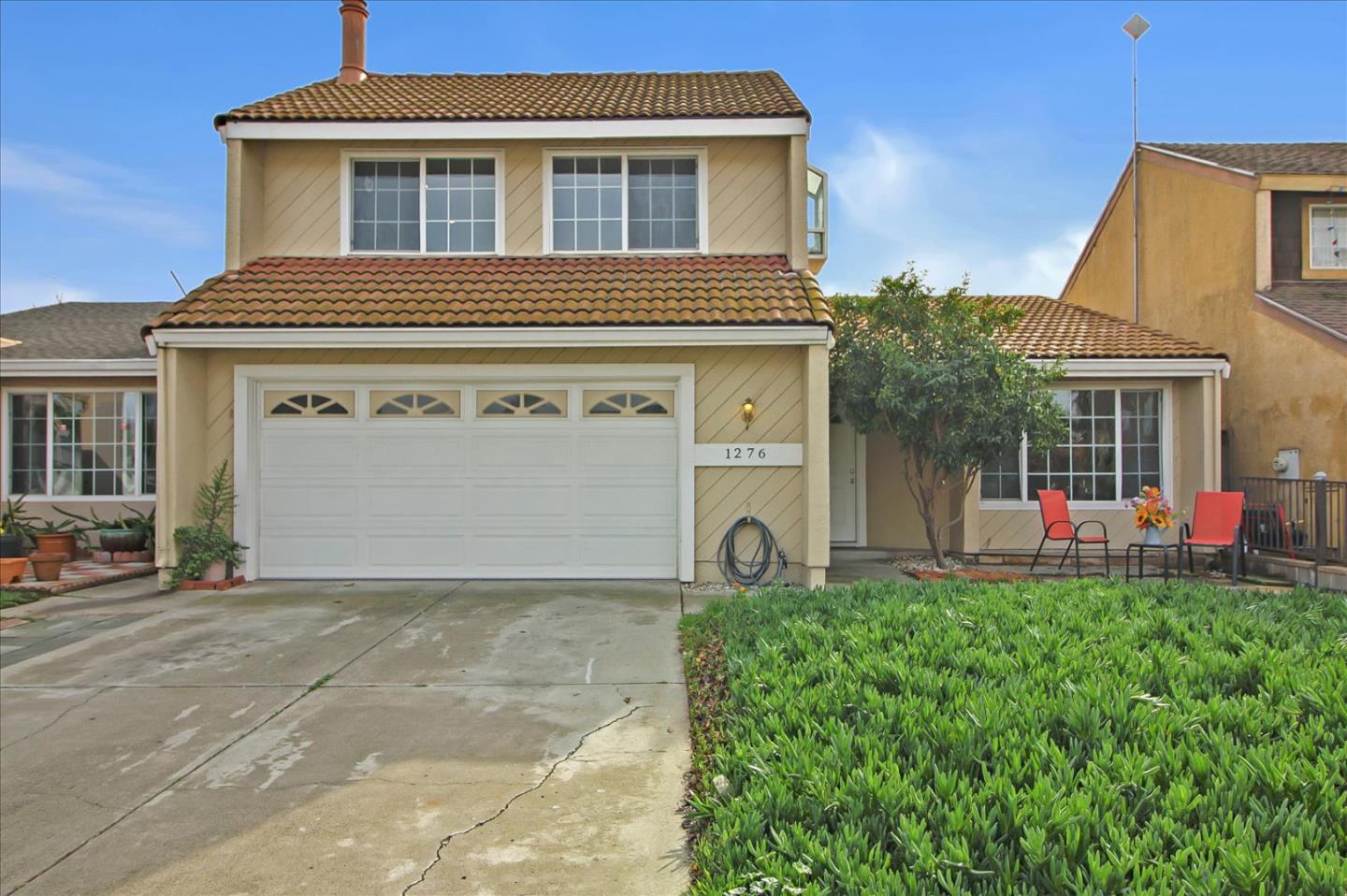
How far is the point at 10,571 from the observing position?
1062 centimetres

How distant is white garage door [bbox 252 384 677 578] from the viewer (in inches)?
412

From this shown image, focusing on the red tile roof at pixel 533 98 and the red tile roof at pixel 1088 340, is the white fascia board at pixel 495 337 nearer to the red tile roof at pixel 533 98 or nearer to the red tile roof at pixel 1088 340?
the red tile roof at pixel 533 98

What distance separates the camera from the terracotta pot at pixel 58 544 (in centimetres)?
1202

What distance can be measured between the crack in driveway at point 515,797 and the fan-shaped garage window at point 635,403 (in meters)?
5.18

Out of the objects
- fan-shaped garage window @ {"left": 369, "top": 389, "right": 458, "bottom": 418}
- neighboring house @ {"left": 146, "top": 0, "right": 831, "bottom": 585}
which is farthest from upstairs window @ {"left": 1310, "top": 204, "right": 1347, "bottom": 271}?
fan-shaped garage window @ {"left": 369, "top": 389, "right": 458, "bottom": 418}

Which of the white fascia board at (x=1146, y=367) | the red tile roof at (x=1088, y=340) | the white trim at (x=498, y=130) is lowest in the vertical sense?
the white fascia board at (x=1146, y=367)

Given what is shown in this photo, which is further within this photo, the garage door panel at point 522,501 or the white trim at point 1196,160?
the white trim at point 1196,160

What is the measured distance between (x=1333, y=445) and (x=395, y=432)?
12.0 meters

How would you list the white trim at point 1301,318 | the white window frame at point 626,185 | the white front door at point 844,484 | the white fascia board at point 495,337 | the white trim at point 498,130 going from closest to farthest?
the white fascia board at point 495,337 < the white trim at point 498,130 < the white trim at point 1301,318 < the white window frame at point 626,185 < the white front door at point 844,484

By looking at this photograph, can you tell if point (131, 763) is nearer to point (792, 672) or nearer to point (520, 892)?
point (520, 892)

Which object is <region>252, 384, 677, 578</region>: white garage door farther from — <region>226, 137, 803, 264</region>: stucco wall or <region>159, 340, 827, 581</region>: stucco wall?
<region>226, 137, 803, 264</region>: stucco wall

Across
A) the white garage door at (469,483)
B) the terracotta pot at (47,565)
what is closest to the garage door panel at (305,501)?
the white garage door at (469,483)

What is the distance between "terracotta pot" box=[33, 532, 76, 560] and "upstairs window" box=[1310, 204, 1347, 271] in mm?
18831

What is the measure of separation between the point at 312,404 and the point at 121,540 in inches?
170
